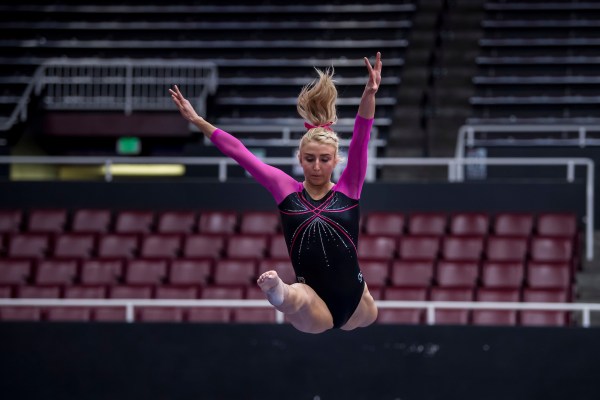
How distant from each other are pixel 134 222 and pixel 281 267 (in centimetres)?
178

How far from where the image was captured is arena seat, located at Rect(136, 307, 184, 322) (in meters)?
9.06

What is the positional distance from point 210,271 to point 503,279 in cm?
259

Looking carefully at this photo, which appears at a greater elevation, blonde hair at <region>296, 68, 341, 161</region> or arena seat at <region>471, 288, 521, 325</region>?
blonde hair at <region>296, 68, 341, 161</region>

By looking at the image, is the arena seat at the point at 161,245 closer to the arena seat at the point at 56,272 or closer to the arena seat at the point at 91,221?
the arena seat at the point at 91,221

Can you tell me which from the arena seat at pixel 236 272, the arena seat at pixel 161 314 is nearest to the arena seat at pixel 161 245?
the arena seat at pixel 236 272

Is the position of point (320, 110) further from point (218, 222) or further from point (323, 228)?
point (218, 222)

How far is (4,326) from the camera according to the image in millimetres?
8445

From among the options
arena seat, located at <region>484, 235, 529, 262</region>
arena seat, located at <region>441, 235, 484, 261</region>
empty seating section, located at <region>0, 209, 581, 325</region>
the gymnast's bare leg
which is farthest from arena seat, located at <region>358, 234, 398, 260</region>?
the gymnast's bare leg

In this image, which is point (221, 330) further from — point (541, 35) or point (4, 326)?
A: point (541, 35)

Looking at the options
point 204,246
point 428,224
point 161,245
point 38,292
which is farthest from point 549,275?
point 38,292

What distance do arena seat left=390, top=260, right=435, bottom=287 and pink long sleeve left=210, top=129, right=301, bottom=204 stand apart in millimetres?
4309

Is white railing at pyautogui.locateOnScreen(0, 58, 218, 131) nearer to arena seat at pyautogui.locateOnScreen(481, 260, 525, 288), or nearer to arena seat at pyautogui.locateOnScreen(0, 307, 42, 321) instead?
arena seat at pyautogui.locateOnScreen(0, 307, 42, 321)

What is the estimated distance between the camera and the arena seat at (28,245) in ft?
33.1

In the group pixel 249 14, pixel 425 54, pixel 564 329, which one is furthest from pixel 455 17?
pixel 564 329
